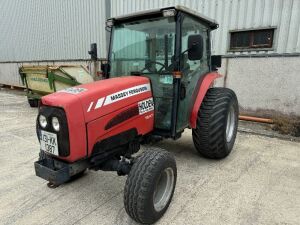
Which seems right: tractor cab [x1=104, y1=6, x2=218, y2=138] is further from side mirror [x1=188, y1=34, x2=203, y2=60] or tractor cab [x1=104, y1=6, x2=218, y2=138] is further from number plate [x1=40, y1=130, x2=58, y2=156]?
number plate [x1=40, y1=130, x2=58, y2=156]

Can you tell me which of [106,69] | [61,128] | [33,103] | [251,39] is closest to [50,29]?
[33,103]

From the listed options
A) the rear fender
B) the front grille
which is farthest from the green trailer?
the front grille

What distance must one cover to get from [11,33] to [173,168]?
591 inches

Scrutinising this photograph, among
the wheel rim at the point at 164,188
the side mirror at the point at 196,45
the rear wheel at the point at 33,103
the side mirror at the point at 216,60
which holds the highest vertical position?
the side mirror at the point at 196,45

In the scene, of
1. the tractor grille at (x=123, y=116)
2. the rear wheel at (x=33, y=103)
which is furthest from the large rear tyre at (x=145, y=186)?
the rear wheel at (x=33, y=103)

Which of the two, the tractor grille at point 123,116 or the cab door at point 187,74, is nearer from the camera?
the tractor grille at point 123,116

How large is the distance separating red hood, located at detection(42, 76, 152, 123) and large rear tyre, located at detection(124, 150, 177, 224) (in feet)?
1.93

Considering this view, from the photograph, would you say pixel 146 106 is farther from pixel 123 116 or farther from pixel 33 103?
pixel 33 103

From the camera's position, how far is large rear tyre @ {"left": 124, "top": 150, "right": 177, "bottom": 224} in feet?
7.42

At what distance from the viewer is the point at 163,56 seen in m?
3.23

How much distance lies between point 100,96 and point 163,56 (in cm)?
109

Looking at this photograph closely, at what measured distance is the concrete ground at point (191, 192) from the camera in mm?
2584

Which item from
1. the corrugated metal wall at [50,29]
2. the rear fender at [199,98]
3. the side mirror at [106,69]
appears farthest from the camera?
the corrugated metal wall at [50,29]

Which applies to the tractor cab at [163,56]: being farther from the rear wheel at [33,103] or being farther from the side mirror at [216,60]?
the rear wheel at [33,103]
